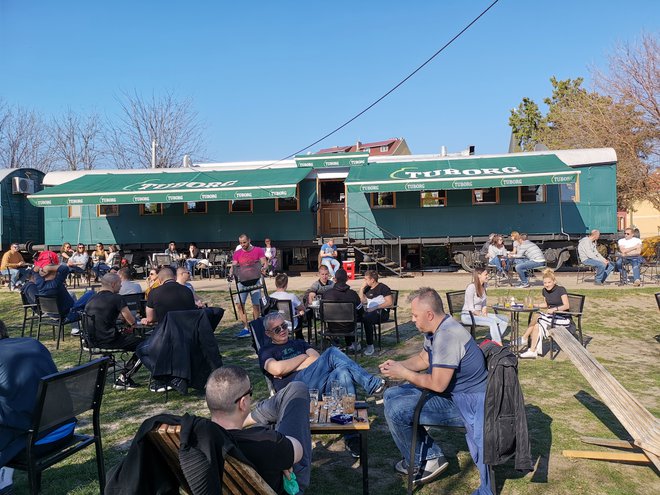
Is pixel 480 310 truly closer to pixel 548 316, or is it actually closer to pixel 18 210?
pixel 548 316

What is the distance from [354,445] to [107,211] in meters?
18.0

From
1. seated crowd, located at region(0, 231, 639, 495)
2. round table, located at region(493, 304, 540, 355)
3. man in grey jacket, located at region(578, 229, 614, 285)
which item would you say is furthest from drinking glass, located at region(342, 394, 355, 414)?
man in grey jacket, located at region(578, 229, 614, 285)

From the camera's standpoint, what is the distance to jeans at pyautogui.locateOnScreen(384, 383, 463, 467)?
3.72 metres

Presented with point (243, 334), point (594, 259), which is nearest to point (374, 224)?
point (594, 259)

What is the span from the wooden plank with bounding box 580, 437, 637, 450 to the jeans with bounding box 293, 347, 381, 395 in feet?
5.67

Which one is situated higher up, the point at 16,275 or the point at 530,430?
the point at 16,275

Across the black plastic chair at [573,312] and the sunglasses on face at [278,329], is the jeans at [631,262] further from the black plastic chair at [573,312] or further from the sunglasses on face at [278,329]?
the sunglasses on face at [278,329]

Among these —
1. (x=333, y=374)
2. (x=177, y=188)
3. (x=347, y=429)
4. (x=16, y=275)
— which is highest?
(x=177, y=188)

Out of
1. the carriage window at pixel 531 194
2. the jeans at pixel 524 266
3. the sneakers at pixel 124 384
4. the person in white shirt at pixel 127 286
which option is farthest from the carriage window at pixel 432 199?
the sneakers at pixel 124 384

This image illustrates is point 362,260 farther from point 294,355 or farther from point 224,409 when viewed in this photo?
point 224,409

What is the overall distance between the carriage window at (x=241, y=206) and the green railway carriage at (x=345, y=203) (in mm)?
39

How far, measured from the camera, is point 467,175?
16.2m

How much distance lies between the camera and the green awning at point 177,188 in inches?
666

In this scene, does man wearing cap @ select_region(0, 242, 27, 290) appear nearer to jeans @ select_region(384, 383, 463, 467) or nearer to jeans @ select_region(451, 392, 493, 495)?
jeans @ select_region(384, 383, 463, 467)
